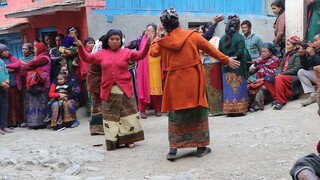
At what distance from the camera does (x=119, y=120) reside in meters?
5.69

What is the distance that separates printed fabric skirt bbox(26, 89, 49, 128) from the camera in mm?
8445

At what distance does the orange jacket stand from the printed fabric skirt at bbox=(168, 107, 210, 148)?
11 cm

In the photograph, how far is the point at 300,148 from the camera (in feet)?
16.0

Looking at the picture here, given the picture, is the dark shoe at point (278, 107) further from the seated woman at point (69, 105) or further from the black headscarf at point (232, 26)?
the seated woman at point (69, 105)

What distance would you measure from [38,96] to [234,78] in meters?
3.83

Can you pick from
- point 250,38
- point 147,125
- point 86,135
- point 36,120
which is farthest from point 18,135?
point 250,38

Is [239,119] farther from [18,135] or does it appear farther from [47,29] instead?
[47,29]

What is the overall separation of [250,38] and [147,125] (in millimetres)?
2611

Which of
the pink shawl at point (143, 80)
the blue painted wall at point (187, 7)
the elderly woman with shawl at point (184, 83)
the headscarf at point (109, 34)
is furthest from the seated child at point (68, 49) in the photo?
the elderly woman with shawl at point (184, 83)

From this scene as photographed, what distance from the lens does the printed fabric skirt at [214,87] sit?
7559mm

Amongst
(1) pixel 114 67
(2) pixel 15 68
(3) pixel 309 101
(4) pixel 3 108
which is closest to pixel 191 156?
(1) pixel 114 67

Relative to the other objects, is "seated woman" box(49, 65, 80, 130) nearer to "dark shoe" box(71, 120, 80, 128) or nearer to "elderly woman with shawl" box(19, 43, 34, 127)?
"dark shoe" box(71, 120, 80, 128)

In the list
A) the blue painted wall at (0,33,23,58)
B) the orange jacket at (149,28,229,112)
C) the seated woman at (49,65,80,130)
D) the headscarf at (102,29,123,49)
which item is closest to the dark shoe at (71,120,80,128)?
the seated woman at (49,65,80,130)

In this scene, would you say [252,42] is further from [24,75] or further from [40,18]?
Answer: [40,18]
